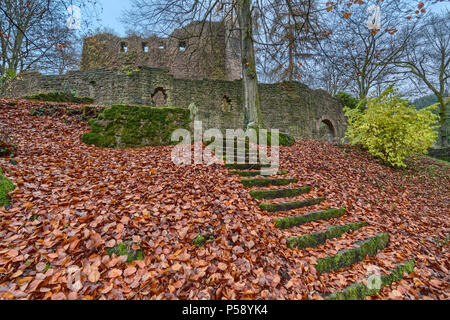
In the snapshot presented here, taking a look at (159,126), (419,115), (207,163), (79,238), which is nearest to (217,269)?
(79,238)

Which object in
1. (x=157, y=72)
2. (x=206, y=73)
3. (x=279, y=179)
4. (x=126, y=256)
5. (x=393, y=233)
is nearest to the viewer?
(x=126, y=256)

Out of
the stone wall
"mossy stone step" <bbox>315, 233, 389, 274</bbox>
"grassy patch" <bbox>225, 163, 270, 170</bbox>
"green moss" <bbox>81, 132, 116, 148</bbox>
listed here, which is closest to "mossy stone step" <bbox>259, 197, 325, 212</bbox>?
"mossy stone step" <bbox>315, 233, 389, 274</bbox>

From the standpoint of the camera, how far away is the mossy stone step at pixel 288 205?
12.1 ft

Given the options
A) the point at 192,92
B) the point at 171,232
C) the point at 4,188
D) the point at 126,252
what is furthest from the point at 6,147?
the point at 192,92

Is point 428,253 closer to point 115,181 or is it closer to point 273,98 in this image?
point 115,181

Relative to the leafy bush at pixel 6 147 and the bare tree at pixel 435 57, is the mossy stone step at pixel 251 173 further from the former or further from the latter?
the bare tree at pixel 435 57

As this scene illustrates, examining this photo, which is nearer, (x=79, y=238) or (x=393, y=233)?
(x=79, y=238)

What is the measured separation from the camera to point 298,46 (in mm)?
8367

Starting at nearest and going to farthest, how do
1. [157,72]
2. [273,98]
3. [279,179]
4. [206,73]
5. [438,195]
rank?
1. [279,179]
2. [438,195]
3. [157,72]
4. [273,98]
5. [206,73]

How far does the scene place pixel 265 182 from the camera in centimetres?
456

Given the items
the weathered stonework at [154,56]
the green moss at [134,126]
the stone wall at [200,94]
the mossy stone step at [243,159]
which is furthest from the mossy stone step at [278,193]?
the weathered stonework at [154,56]

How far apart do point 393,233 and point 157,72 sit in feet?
45.5

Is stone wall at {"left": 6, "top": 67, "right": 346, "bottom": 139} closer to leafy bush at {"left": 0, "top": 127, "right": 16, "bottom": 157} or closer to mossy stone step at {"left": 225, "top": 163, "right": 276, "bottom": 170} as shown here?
mossy stone step at {"left": 225, "top": 163, "right": 276, "bottom": 170}

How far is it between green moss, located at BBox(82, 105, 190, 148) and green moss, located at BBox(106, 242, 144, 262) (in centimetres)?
463
